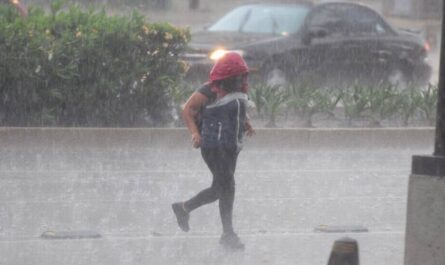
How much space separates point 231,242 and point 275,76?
11.2 m

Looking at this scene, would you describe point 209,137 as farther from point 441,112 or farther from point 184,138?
point 184,138

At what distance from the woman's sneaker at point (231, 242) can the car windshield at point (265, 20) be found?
11940 millimetres

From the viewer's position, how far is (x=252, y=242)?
938 centimetres

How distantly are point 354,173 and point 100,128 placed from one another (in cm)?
337

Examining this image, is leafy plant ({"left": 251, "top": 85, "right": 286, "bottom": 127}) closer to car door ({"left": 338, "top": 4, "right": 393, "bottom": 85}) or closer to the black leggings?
car door ({"left": 338, "top": 4, "right": 393, "bottom": 85})

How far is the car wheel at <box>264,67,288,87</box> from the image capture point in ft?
65.4

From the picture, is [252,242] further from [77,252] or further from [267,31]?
[267,31]

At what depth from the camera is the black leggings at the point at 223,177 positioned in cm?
891

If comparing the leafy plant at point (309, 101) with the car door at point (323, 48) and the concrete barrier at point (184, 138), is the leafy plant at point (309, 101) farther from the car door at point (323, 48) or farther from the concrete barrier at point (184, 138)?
the car door at point (323, 48)

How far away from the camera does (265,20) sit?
69.5ft

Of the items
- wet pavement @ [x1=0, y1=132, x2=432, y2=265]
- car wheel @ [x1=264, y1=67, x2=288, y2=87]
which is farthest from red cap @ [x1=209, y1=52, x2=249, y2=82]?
car wheel @ [x1=264, y1=67, x2=288, y2=87]

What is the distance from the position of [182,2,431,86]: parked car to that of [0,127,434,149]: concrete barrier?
374 cm

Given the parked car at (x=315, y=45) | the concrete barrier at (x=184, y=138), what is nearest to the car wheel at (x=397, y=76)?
the parked car at (x=315, y=45)

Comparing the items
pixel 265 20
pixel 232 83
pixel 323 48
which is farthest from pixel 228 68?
pixel 265 20
